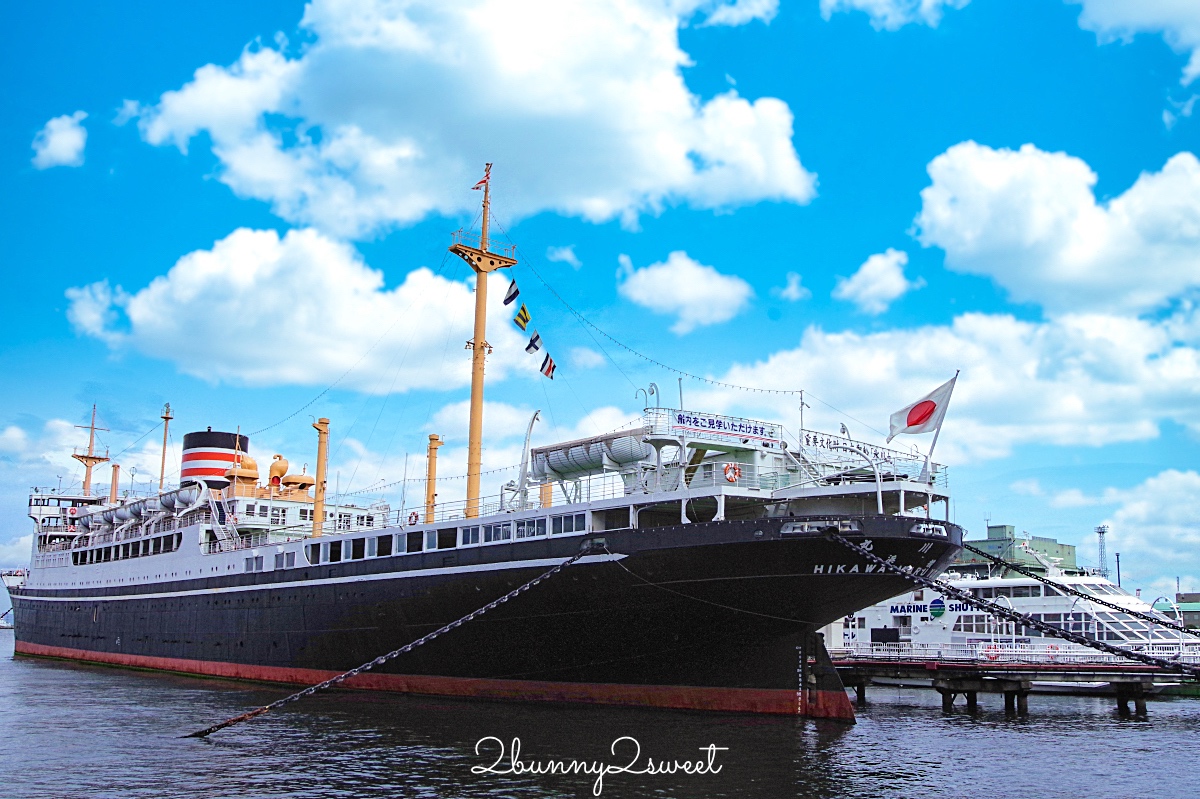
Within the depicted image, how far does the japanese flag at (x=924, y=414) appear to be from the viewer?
28672 mm

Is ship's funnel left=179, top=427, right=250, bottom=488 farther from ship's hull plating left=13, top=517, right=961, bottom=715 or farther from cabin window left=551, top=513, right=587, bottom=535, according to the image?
cabin window left=551, top=513, right=587, bottom=535

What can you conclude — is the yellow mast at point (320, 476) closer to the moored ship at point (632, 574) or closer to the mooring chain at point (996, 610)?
the moored ship at point (632, 574)

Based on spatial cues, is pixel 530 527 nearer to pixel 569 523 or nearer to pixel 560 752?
pixel 569 523

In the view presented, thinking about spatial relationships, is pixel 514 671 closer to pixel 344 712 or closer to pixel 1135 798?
pixel 344 712

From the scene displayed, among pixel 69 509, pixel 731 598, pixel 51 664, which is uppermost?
pixel 69 509

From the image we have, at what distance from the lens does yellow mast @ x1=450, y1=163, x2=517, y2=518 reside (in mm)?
38750

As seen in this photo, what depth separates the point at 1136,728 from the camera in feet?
105

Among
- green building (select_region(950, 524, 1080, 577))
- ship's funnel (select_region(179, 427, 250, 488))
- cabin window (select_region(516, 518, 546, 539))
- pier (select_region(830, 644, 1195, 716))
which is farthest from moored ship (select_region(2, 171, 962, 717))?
green building (select_region(950, 524, 1080, 577))

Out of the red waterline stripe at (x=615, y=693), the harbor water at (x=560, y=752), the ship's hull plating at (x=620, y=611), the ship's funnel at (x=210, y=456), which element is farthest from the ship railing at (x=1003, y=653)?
the ship's funnel at (x=210, y=456)

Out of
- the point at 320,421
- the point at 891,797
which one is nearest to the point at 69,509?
the point at 320,421

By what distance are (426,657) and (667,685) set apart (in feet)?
31.3

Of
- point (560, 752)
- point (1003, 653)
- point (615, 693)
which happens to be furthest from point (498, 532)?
point (1003, 653)

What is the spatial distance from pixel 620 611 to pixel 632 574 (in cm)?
142

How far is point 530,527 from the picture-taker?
1286 inches
